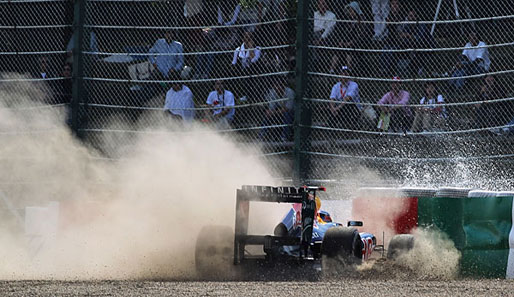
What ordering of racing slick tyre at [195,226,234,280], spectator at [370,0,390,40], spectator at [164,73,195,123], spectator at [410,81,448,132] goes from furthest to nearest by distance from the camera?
spectator at [164,73,195,123] → spectator at [370,0,390,40] → spectator at [410,81,448,132] → racing slick tyre at [195,226,234,280]

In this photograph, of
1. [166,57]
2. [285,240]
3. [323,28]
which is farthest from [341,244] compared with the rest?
[166,57]

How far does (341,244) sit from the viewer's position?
7910 millimetres

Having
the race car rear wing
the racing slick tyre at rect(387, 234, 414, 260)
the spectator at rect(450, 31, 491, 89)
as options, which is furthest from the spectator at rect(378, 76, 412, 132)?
the race car rear wing

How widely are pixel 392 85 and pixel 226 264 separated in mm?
4106

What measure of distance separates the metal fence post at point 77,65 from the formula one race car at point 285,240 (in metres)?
4.07

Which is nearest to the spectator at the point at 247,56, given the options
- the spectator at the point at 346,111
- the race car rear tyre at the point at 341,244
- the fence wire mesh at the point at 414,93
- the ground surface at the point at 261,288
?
the fence wire mesh at the point at 414,93

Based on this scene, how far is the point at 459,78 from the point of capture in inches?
419

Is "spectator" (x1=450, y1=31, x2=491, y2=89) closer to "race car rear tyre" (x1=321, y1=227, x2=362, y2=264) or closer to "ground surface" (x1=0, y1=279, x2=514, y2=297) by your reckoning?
"race car rear tyre" (x1=321, y1=227, x2=362, y2=264)

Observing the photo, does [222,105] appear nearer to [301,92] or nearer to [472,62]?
[301,92]

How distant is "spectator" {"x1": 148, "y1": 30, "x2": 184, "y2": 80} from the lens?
11477mm

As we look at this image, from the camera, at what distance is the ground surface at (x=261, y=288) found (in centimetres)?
616

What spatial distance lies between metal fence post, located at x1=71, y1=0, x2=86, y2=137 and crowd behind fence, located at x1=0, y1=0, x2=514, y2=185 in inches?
0.9

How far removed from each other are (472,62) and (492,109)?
2.34 feet

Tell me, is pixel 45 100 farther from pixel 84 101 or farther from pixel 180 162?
pixel 180 162
